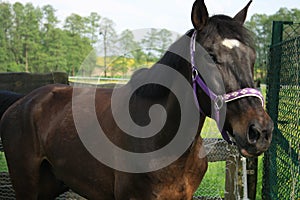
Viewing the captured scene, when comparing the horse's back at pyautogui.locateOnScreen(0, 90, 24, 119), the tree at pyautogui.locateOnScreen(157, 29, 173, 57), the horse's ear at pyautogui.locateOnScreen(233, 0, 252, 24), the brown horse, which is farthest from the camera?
the horse's back at pyautogui.locateOnScreen(0, 90, 24, 119)

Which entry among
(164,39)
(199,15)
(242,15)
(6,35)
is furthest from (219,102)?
(6,35)

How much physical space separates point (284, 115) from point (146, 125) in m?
1.66

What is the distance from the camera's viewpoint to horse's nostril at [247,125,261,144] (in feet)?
6.18

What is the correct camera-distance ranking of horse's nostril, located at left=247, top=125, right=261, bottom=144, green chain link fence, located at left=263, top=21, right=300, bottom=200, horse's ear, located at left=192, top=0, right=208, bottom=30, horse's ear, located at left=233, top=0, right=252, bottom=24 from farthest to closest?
green chain link fence, located at left=263, top=21, right=300, bottom=200, horse's ear, located at left=233, top=0, right=252, bottom=24, horse's ear, located at left=192, top=0, right=208, bottom=30, horse's nostril, located at left=247, top=125, right=261, bottom=144

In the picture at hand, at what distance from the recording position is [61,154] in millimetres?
3199

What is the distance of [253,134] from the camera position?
1914 mm

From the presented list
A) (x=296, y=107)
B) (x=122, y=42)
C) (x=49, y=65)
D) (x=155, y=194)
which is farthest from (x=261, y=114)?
(x=49, y=65)

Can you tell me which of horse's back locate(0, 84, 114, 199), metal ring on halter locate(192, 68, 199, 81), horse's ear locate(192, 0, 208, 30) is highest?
horse's ear locate(192, 0, 208, 30)

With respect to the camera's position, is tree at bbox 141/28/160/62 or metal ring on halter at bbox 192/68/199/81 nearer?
metal ring on halter at bbox 192/68/199/81

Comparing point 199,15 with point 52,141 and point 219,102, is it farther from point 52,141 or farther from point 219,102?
point 52,141

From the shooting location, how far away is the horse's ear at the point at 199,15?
7.20 ft

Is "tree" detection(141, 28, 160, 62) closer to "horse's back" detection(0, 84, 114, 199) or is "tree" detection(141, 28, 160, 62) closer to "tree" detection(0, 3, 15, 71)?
"horse's back" detection(0, 84, 114, 199)

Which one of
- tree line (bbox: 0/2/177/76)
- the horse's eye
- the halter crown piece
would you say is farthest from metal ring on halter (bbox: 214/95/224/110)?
tree line (bbox: 0/2/177/76)

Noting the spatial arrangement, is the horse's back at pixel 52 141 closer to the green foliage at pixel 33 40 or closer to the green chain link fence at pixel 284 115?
the green chain link fence at pixel 284 115
